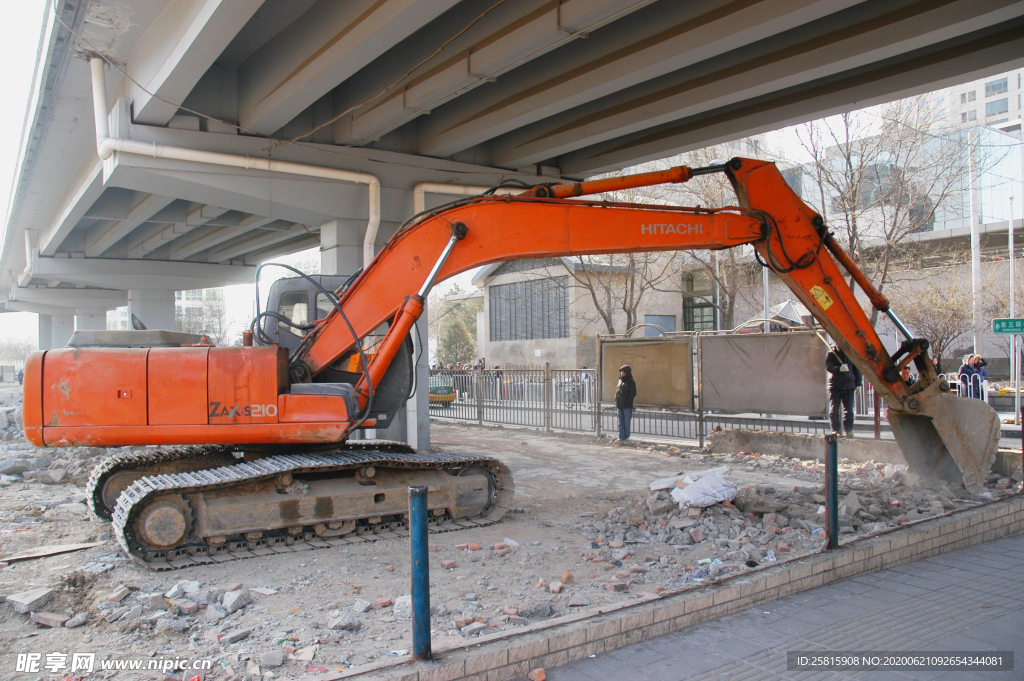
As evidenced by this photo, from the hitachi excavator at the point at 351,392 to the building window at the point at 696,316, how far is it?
31608 millimetres

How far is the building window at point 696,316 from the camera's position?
129 feet

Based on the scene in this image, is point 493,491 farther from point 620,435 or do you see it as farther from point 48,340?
point 48,340

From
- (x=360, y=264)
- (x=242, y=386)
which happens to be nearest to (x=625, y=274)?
(x=360, y=264)

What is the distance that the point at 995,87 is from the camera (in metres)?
95.8

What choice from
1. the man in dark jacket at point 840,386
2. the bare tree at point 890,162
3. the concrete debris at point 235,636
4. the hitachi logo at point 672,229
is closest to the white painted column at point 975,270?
the bare tree at point 890,162

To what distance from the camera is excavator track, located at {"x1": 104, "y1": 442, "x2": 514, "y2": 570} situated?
20.3 feet

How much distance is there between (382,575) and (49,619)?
2326 mm

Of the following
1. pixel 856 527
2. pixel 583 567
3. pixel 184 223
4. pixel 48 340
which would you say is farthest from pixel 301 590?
pixel 48 340

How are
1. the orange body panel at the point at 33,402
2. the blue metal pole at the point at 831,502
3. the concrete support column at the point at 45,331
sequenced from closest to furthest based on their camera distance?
the blue metal pole at the point at 831,502, the orange body panel at the point at 33,402, the concrete support column at the point at 45,331

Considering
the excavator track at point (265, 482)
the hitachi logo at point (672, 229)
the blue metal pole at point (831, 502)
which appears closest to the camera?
the blue metal pole at point (831, 502)

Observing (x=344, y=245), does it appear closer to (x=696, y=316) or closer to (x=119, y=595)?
(x=119, y=595)

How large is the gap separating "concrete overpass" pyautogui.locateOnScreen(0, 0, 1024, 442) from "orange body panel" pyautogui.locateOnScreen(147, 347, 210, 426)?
3.68m

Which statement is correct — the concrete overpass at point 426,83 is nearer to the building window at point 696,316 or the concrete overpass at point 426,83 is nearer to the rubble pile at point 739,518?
the rubble pile at point 739,518

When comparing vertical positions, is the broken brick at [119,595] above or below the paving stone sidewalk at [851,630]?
above
